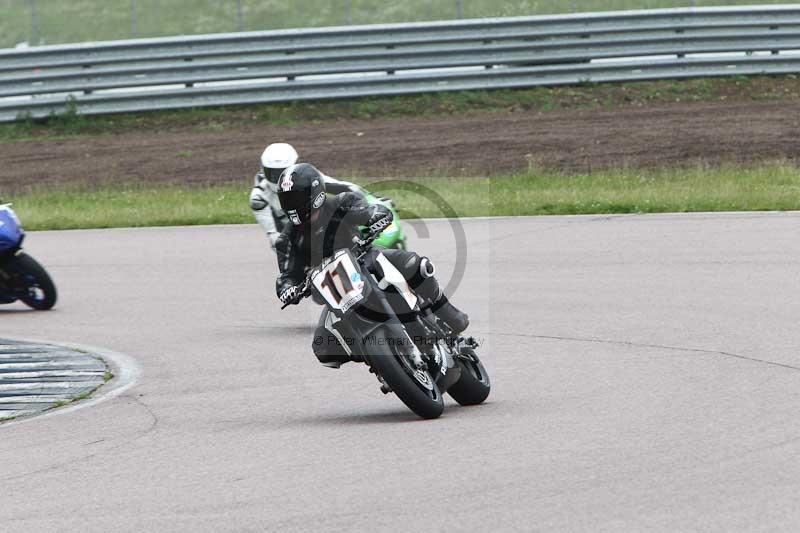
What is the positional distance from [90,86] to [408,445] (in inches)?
776

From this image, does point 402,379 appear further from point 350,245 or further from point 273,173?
point 273,173

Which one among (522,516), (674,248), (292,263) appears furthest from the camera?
(674,248)

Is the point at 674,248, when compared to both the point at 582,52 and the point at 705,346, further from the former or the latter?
the point at 582,52

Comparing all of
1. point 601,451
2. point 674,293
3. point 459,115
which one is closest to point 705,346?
point 674,293

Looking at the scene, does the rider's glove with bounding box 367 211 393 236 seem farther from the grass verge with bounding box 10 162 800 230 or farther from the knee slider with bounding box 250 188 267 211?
the grass verge with bounding box 10 162 800 230

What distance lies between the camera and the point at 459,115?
25547 millimetres

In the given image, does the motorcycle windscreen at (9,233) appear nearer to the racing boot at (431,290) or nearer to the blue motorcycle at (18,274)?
the blue motorcycle at (18,274)

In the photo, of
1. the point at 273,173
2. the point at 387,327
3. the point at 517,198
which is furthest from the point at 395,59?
the point at 387,327

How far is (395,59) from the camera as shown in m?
25.7

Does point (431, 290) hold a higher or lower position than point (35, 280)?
higher

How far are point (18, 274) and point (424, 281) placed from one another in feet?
20.8

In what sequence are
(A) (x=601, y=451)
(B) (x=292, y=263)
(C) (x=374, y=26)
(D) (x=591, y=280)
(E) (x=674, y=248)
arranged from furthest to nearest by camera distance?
(C) (x=374, y=26) → (E) (x=674, y=248) → (D) (x=591, y=280) → (B) (x=292, y=263) → (A) (x=601, y=451)

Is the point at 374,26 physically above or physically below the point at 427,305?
above

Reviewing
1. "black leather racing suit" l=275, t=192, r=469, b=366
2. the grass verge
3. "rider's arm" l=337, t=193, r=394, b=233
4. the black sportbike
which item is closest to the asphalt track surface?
the black sportbike
